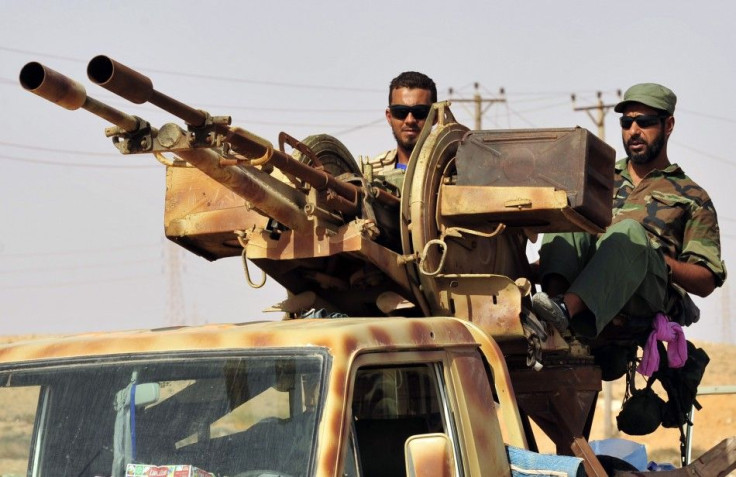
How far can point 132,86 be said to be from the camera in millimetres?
3881

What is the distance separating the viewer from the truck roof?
3.83 meters

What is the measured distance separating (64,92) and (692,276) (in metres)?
3.44

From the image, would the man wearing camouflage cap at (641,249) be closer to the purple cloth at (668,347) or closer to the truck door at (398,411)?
the purple cloth at (668,347)

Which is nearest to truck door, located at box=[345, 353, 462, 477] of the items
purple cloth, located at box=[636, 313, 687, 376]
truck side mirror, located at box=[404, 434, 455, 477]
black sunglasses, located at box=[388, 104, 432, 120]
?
truck side mirror, located at box=[404, 434, 455, 477]

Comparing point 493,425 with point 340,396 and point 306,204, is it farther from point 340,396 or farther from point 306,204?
point 306,204

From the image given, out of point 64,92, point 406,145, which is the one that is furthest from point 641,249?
point 64,92

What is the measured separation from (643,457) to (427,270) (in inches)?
82.1

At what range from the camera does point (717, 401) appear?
2583 cm

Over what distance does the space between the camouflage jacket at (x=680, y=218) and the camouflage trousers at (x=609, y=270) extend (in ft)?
1.21

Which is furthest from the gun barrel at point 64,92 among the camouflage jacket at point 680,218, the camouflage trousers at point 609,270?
the camouflage jacket at point 680,218

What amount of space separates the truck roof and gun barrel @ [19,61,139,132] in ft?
2.40

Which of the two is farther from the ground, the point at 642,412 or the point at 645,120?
the point at 645,120

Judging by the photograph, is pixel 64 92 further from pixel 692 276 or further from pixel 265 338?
pixel 692 276

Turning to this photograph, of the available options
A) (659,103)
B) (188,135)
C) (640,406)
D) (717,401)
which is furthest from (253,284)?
(717,401)
